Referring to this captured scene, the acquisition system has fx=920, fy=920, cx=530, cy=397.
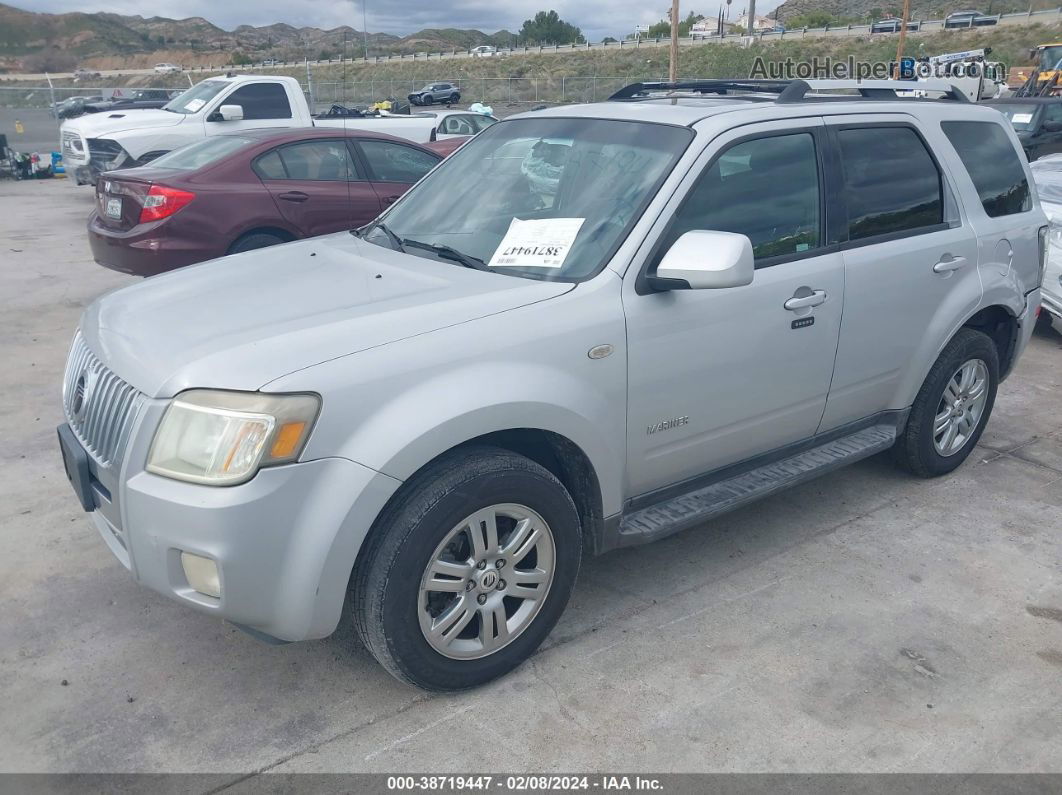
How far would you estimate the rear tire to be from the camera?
24.2 feet

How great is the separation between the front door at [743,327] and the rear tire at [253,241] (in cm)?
489

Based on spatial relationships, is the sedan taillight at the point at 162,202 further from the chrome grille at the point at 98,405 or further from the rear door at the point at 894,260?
the rear door at the point at 894,260

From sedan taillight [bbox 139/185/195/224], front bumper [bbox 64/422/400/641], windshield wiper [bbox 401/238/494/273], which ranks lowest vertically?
front bumper [bbox 64/422/400/641]

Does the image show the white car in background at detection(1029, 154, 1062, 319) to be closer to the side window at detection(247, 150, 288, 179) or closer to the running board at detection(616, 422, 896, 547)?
the running board at detection(616, 422, 896, 547)

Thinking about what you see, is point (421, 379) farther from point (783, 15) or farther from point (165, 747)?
point (783, 15)

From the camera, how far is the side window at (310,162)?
7.71 m

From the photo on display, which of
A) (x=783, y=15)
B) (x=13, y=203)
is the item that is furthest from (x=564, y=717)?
(x=783, y=15)

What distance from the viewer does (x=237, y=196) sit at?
24.2 ft

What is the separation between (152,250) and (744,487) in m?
5.30

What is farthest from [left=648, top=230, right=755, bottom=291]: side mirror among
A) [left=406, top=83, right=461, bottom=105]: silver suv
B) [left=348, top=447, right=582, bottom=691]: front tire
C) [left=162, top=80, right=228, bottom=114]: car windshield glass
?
[left=406, top=83, right=461, bottom=105]: silver suv

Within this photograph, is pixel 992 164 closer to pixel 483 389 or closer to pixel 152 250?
pixel 483 389

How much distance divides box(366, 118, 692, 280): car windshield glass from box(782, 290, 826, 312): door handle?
74 cm

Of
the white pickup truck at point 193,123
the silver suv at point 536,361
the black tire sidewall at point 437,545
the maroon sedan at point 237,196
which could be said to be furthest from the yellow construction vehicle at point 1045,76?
the black tire sidewall at point 437,545

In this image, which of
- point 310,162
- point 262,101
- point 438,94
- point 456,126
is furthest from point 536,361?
point 438,94
